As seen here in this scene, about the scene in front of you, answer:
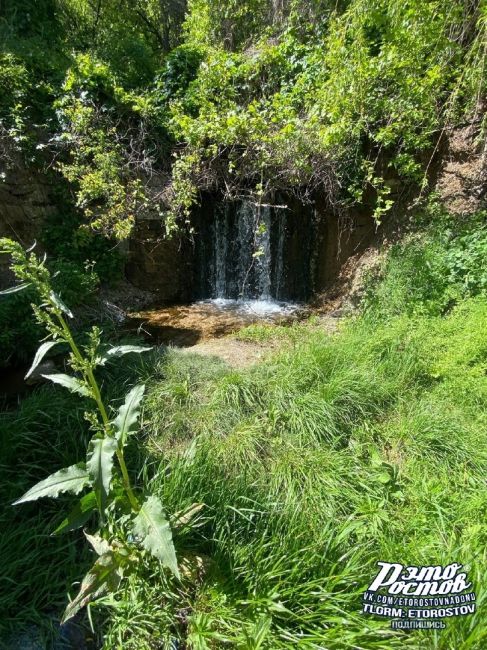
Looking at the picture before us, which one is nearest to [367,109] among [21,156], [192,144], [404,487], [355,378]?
[192,144]

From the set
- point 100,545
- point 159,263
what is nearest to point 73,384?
point 100,545

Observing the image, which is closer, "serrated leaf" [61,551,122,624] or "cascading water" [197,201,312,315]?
"serrated leaf" [61,551,122,624]

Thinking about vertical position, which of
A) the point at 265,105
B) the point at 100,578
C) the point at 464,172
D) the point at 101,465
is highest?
the point at 265,105

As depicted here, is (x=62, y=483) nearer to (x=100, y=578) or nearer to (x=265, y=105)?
(x=100, y=578)

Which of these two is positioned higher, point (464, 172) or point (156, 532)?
point (464, 172)

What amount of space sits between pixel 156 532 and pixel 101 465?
0.34m

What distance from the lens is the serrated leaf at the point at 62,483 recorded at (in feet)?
4.53

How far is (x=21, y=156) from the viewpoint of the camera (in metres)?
4.96

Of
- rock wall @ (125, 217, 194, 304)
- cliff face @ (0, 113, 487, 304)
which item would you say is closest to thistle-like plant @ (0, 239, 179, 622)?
cliff face @ (0, 113, 487, 304)

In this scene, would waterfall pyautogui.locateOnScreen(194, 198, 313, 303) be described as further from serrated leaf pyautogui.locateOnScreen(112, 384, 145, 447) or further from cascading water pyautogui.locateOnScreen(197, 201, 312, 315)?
serrated leaf pyautogui.locateOnScreen(112, 384, 145, 447)

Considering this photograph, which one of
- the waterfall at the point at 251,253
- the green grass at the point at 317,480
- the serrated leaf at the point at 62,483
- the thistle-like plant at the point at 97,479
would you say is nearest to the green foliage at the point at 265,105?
the waterfall at the point at 251,253

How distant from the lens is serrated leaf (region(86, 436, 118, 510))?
128cm

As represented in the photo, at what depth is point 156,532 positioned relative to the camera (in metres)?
1.36

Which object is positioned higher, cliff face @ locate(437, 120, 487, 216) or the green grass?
cliff face @ locate(437, 120, 487, 216)
